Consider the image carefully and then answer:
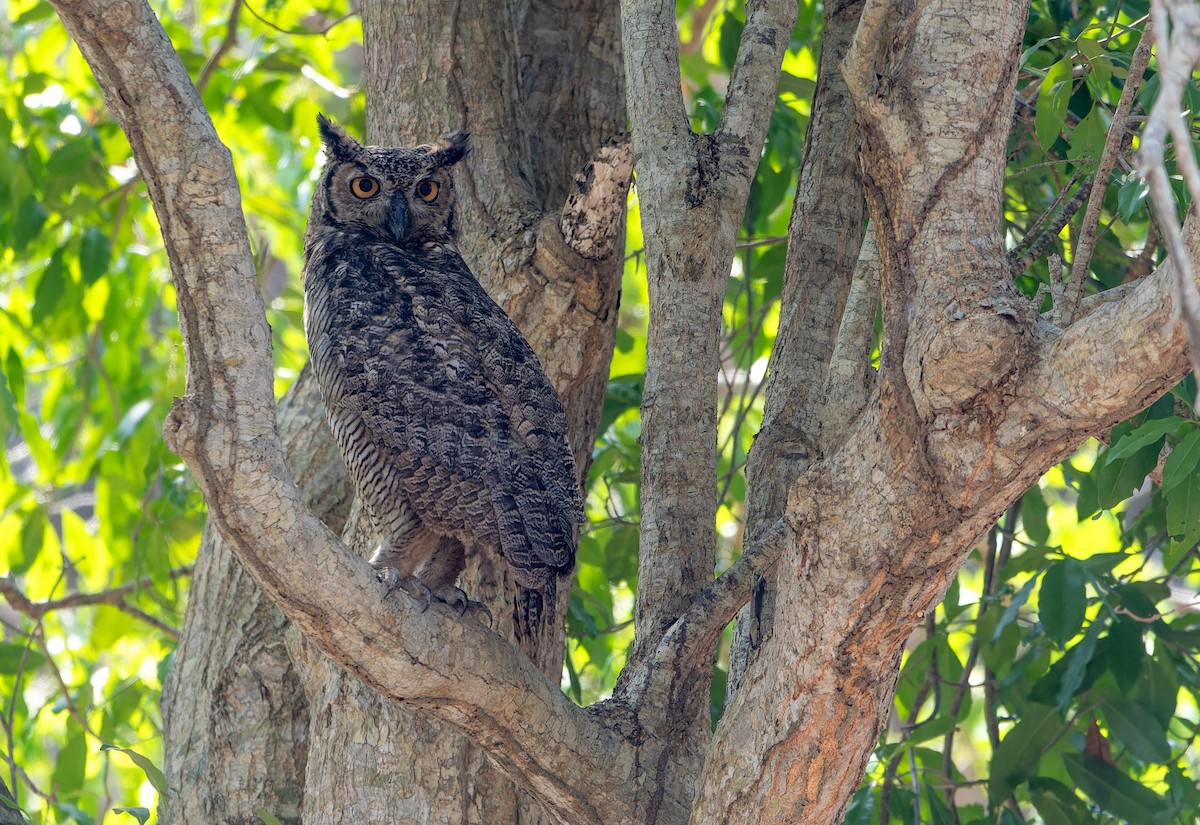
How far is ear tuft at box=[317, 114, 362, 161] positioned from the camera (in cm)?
339

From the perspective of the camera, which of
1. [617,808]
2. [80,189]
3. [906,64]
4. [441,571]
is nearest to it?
[906,64]

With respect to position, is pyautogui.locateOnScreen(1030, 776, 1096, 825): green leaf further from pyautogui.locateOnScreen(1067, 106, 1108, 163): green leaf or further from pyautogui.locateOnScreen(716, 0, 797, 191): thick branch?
pyautogui.locateOnScreen(716, 0, 797, 191): thick branch

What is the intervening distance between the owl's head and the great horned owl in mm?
312

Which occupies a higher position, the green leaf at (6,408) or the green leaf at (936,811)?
the green leaf at (6,408)

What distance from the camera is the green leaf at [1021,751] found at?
3.12 metres

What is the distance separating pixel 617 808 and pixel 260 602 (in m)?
1.49

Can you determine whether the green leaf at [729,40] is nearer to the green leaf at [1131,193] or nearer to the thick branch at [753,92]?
the thick branch at [753,92]

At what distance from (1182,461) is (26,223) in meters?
3.85

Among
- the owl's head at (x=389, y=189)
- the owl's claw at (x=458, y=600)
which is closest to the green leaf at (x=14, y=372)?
the owl's head at (x=389, y=189)

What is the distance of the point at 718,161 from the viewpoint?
2801 mm

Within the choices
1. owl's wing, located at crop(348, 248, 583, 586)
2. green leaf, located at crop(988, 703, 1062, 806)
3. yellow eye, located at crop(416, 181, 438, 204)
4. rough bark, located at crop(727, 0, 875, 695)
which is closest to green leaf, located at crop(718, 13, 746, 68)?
rough bark, located at crop(727, 0, 875, 695)

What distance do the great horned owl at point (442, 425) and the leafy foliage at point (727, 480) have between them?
0.72 m

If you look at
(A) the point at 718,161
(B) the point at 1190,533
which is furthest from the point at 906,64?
(B) the point at 1190,533

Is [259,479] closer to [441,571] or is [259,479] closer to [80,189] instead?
[441,571]
